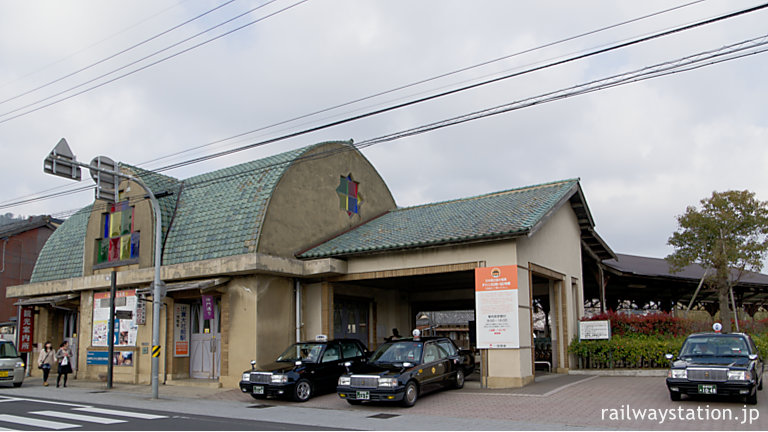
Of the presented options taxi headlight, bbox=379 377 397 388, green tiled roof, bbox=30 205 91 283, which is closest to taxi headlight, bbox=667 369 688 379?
taxi headlight, bbox=379 377 397 388

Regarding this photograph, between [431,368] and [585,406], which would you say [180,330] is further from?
[585,406]

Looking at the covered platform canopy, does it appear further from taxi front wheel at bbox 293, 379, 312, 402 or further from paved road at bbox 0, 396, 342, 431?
paved road at bbox 0, 396, 342, 431

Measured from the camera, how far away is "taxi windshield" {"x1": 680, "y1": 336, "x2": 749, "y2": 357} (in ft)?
42.2

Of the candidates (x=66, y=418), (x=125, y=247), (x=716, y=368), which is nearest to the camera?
(x=716, y=368)

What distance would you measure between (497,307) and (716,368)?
5752 millimetres

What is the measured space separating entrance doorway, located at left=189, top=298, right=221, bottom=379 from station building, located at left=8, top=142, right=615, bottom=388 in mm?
52

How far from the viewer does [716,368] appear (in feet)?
38.6

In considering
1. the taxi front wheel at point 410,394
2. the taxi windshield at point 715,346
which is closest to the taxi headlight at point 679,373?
the taxi windshield at point 715,346

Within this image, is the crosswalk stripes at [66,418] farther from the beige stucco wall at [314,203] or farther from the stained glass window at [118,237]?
the stained glass window at [118,237]

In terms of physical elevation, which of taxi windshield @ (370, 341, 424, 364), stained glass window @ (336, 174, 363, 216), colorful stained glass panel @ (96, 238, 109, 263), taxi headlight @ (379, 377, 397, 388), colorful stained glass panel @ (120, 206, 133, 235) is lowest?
taxi headlight @ (379, 377, 397, 388)

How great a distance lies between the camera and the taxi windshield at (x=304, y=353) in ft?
53.0

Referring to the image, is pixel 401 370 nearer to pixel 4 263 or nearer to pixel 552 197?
pixel 552 197

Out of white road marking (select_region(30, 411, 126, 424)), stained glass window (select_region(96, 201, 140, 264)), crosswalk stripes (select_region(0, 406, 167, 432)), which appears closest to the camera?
crosswalk stripes (select_region(0, 406, 167, 432))

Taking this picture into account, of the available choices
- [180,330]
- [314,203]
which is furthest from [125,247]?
[314,203]
